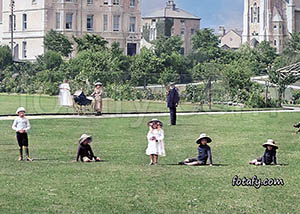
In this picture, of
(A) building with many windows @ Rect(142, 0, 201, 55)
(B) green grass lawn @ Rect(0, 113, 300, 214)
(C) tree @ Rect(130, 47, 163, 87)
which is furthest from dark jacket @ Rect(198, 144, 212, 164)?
(A) building with many windows @ Rect(142, 0, 201, 55)

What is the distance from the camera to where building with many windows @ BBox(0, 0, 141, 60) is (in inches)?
3214

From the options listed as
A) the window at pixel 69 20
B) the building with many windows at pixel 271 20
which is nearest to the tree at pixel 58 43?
the window at pixel 69 20

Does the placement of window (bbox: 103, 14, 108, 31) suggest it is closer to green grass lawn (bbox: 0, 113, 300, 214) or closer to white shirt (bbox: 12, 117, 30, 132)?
green grass lawn (bbox: 0, 113, 300, 214)

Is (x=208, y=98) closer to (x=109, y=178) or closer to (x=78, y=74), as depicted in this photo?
(x=78, y=74)

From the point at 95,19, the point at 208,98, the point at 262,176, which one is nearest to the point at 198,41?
the point at 95,19

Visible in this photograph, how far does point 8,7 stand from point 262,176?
7341cm

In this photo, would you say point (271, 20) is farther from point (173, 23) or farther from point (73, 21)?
point (73, 21)

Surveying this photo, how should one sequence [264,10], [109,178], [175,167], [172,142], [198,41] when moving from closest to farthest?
[109,178] → [175,167] → [172,142] → [198,41] → [264,10]

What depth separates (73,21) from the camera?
270 feet

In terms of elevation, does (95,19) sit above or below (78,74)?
above

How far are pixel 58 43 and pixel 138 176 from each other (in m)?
61.4

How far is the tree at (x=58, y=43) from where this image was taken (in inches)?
2963

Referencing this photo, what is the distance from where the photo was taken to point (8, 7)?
86312mm

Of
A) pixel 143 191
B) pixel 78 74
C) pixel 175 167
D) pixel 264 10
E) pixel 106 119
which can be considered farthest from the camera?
pixel 264 10
